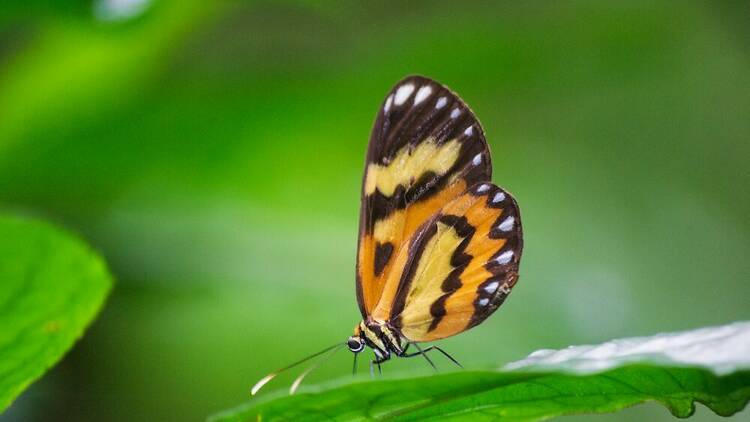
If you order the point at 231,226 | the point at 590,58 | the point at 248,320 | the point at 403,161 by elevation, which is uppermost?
the point at 590,58

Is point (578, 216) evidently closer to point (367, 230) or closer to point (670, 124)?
point (670, 124)

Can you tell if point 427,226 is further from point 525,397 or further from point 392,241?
point 525,397

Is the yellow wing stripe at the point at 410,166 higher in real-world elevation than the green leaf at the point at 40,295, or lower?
higher

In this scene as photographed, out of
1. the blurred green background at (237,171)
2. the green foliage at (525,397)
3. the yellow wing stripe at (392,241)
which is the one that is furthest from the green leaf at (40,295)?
the blurred green background at (237,171)

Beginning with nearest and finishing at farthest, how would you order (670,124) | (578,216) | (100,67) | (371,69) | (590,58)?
1. (100,67)
2. (371,69)
3. (590,58)
4. (578,216)
5. (670,124)

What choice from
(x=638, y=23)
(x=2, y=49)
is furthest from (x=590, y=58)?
(x=2, y=49)

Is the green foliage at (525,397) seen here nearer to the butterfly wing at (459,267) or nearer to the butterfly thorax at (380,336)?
the butterfly wing at (459,267)
